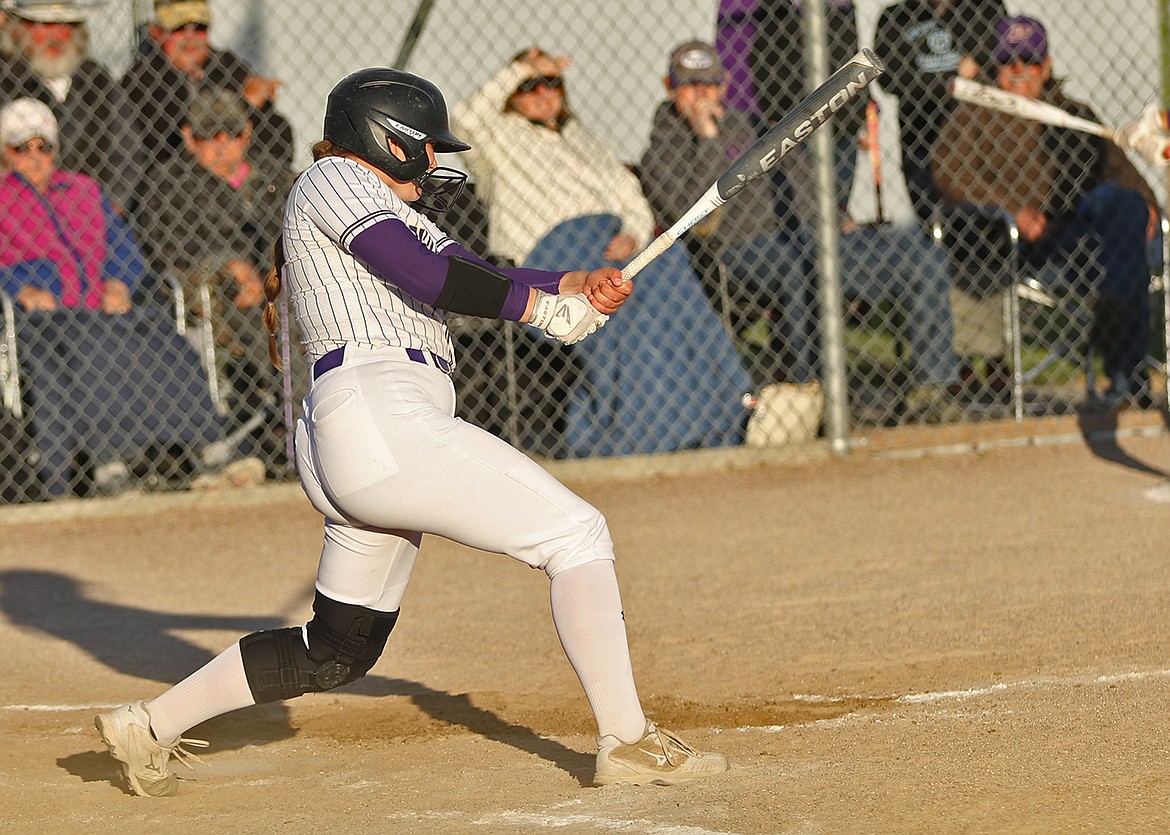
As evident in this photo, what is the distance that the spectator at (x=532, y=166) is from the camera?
27.1ft

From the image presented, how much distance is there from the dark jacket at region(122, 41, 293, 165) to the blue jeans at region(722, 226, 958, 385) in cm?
259

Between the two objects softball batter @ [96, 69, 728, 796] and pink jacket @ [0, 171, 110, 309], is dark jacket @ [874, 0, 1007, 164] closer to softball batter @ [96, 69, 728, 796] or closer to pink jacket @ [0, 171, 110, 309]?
pink jacket @ [0, 171, 110, 309]

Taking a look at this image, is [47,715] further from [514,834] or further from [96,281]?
[96,281]

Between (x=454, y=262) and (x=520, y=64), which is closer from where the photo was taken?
(x=454, y=262)

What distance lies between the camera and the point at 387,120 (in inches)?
144

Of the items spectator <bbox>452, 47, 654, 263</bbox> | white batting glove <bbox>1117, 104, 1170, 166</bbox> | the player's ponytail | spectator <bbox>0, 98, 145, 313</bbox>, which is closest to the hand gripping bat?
the player's ponytail

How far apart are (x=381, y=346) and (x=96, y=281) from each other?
16.4 feet

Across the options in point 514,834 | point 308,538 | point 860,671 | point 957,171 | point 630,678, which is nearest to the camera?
point 514,834

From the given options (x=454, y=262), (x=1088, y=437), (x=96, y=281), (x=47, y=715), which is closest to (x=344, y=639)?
(x=454, y=262)

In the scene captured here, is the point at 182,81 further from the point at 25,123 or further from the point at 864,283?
the point at 864,283

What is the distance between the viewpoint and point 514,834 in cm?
328

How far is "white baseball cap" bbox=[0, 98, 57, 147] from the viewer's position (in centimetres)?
807

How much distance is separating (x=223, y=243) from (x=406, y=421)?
16.8ft

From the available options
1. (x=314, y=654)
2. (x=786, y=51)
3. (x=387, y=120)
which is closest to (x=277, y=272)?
(x=387, y=120)
